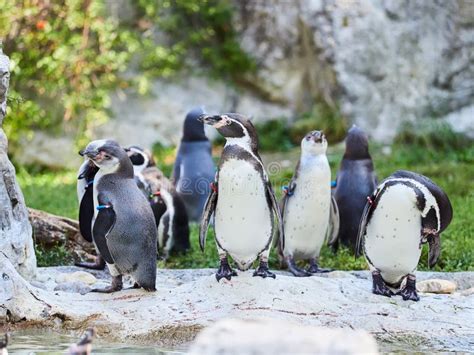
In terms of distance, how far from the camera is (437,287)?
22.8 feet

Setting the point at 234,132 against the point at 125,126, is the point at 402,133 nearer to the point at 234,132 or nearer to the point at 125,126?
the point at 125,126

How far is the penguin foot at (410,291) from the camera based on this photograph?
6387 mm

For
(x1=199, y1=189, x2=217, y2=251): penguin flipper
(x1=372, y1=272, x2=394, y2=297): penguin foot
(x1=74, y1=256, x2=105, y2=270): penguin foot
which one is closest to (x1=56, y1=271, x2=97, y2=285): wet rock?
(x1=74, y1=256, x2=105, y2=270): penguin foot

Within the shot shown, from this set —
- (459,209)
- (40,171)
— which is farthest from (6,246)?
(40,171)

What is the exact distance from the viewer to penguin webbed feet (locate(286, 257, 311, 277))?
7.39 metres

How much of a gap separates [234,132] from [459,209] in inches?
174

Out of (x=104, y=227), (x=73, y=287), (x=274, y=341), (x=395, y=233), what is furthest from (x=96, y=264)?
(x=274, y=341)

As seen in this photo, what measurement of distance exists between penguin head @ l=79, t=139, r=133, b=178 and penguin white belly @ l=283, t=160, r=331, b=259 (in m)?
1.70

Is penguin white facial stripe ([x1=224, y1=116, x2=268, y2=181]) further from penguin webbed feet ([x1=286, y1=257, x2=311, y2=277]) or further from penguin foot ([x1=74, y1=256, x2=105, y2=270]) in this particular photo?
penguin foot ([x1=74, y1=256, x2=105, y2=270])

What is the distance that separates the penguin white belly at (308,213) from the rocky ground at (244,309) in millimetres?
1014

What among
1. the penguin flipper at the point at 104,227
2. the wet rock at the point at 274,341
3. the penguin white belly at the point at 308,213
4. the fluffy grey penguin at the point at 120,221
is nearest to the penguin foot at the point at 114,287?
the fluffy grey penguin at the point at 120,221

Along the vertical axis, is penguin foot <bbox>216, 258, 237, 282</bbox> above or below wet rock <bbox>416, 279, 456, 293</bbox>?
above

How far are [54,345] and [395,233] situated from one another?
8.31 feet

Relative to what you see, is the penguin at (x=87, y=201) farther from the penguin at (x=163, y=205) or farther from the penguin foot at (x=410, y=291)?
the penguin foot at (x=410, y=291)
